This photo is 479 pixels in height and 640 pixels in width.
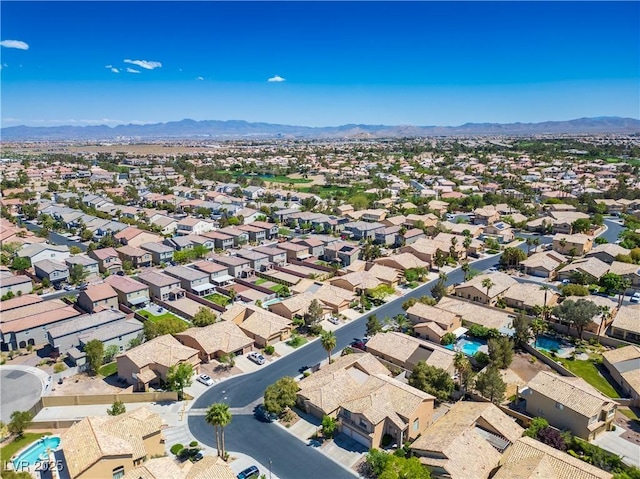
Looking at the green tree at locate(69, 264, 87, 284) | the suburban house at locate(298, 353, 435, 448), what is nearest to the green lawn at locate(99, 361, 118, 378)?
the suburban house at locate(298, 353, 435, 448)

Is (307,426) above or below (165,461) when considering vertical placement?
below

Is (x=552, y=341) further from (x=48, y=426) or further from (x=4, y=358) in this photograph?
(x=4, y=358)

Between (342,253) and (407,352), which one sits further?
(342,253)

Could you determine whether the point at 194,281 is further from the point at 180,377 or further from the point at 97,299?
the point at 180,377

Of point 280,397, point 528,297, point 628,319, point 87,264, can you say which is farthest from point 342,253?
point 280,397

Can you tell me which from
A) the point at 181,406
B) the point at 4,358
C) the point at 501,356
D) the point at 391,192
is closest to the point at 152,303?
the point at 4,358

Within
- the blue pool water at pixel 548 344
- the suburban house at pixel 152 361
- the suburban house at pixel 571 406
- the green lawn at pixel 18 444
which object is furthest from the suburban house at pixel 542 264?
the green lawn at pixel 18 444
